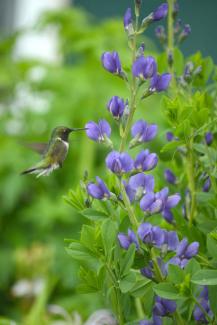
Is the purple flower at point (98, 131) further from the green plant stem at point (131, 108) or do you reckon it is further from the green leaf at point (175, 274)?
the green leaf at point (175, 274)

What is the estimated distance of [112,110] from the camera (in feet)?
3.20

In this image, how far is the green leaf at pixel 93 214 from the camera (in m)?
0.97

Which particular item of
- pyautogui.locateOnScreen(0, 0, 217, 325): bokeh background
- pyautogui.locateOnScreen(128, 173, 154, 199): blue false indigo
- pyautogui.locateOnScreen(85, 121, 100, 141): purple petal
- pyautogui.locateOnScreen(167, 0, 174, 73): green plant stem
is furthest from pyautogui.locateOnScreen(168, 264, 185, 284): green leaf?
pyautogui.locateOnScreen(0, 0, 217, 325): bokeh background

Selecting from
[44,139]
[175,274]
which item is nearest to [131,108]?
[175,274]

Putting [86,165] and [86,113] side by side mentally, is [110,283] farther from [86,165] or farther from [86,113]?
[86,113]

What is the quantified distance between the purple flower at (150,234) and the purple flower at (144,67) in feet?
0.70

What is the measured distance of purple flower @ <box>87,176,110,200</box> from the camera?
949 mm

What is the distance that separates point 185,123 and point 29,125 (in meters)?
2.79

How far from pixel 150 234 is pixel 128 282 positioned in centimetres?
7

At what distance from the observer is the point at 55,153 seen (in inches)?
39.9

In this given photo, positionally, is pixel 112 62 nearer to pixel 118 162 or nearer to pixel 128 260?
pixel 118 162

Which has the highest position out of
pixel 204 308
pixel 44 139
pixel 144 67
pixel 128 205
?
pixel 144 67

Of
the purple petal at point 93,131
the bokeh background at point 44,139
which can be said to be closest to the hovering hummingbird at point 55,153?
the purple petal at point 93,131

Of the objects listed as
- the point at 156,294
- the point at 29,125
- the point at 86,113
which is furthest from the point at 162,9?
the point at 29,125
